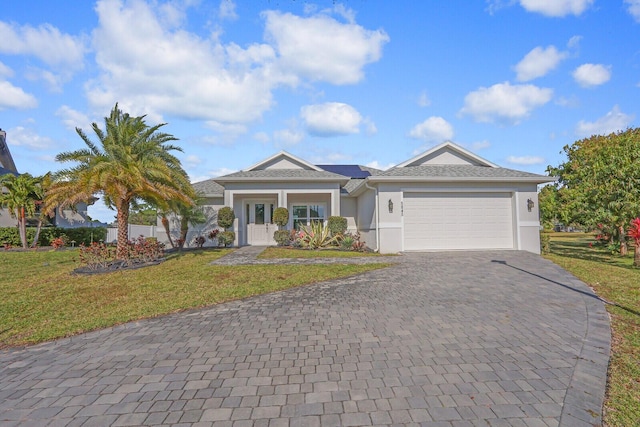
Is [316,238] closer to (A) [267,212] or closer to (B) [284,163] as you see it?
(A) [267,212]

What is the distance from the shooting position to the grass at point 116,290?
5.57 meters

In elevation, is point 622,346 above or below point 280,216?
below

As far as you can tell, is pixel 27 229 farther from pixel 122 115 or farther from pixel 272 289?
pixel 272 289

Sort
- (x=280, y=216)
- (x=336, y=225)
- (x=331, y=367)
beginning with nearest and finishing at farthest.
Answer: (x=331, y=367)
(x=336, y=225)
(x=280, y=216)

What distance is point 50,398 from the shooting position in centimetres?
314

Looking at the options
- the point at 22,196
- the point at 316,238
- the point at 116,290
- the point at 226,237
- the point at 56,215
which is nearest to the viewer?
the point at 116,290

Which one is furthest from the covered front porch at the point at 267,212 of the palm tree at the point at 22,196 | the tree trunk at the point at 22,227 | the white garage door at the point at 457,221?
the tree trunk at the point at 22,227

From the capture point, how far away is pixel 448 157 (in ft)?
53.7

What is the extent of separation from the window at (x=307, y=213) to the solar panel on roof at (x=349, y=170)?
14.2 ft

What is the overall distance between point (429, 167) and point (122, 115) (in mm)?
13312

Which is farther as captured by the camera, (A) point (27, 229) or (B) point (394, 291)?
(A) point (27, 229)

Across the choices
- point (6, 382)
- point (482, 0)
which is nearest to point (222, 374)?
point (6, 382)

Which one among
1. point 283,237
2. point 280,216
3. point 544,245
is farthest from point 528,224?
point 280,216

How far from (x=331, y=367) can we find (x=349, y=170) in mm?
20905
